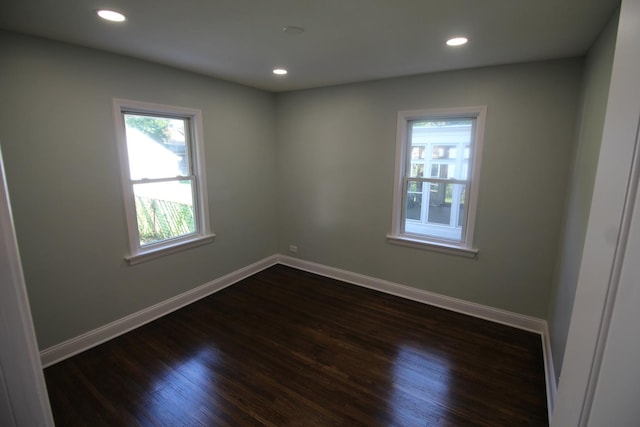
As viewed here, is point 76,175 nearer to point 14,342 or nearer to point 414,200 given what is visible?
point 14,342

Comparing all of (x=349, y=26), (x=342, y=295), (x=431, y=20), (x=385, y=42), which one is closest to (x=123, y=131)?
(x=349, y=26)

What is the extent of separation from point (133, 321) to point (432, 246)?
3171 millimetres

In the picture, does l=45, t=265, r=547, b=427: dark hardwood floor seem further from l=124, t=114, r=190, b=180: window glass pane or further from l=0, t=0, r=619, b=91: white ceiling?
l=0, t=0, r=619, b=91: white ceiling

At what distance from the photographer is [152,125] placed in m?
3.03

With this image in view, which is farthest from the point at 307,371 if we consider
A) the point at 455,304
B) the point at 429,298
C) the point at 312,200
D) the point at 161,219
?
the point at 312,200

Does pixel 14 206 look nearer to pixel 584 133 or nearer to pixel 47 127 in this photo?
pixel 47 127

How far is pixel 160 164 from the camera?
3.13 meters

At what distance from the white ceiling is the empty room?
0.02 m

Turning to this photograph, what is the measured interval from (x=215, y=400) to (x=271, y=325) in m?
0.98

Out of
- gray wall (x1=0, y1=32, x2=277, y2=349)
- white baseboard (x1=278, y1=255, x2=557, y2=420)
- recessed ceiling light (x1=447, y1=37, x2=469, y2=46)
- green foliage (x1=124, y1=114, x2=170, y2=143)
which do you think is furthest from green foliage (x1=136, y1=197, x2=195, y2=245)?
recessed ceiling light (x1=447, y1=37, x2=469, y2=46)

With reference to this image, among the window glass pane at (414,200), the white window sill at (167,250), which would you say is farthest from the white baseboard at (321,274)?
the window glass pane at (414,200)

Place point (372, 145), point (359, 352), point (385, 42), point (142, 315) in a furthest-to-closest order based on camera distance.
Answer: point (372, 145), point (142, 315), point (359, 352), point (385, 42)

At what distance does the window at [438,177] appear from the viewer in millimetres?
3092

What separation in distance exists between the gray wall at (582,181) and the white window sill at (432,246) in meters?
0.77
